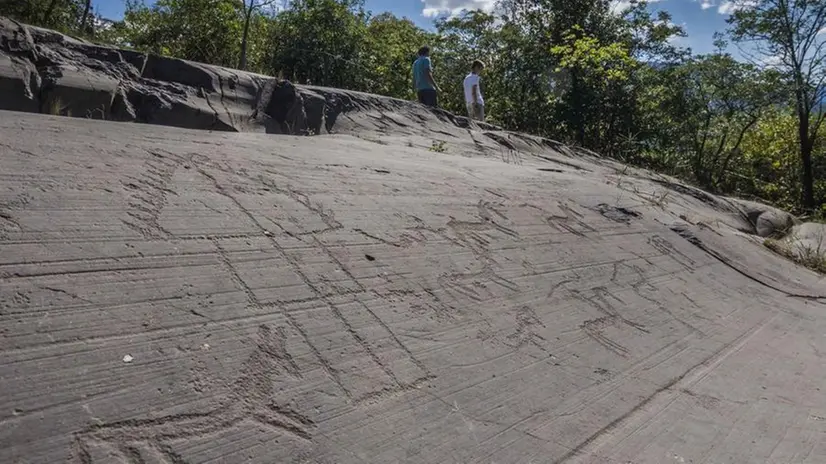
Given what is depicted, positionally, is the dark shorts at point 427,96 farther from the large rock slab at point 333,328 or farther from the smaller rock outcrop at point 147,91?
the large rock slab at point 333,328

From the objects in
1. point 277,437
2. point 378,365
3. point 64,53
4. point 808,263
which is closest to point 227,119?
point 64,53

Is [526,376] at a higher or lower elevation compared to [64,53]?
lower

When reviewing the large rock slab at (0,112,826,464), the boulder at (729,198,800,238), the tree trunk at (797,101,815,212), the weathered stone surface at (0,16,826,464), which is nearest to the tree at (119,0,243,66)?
the weathered stone surface at (0,16,826,464)

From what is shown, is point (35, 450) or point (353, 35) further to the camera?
point (353, 35)

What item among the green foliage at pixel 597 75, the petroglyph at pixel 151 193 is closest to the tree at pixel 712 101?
the green foliage at pixel 597 75

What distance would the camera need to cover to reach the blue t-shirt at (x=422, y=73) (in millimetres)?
8609

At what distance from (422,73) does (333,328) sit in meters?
6.99

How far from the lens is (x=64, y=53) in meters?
4.71

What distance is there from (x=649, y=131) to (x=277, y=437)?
12.9 metres

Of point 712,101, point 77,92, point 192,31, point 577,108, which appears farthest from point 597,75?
point 77,92

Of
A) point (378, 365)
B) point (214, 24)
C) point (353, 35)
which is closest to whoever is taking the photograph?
point (378, 365)

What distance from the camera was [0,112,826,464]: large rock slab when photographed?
168 cm

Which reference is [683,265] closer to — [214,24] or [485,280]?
[485,280]

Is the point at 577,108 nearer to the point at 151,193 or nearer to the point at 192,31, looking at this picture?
the point at 192,31
